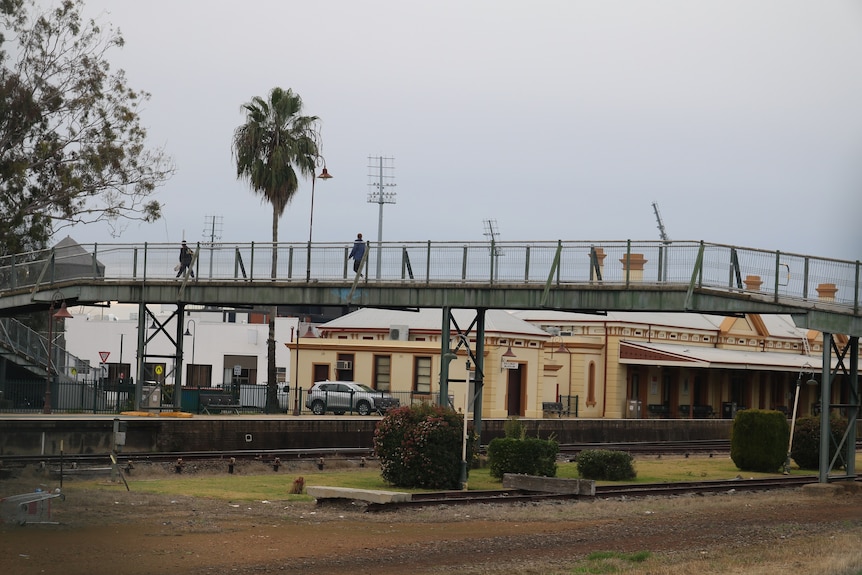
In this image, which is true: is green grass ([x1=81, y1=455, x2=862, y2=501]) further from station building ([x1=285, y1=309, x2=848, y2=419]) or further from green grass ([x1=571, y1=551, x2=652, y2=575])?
station building ([x1=285, y1=309, x2=848, y2=419])

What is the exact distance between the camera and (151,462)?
2872 cm

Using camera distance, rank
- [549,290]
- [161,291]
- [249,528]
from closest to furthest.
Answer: [249,528] → [549,290] → [161,291]

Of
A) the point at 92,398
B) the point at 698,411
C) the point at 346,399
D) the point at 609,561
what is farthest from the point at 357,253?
the point at 698,411

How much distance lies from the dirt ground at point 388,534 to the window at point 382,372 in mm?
28337

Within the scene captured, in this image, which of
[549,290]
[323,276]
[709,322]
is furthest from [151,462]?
[709,322]

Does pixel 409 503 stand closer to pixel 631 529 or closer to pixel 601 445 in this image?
pixel 631 529

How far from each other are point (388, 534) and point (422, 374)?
108ft

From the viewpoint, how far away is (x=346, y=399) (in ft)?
158

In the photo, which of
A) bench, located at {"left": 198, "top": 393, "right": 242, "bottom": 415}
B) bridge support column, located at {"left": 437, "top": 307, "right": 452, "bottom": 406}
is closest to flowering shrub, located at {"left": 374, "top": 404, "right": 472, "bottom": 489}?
bridge support column, located at {"left": 437, "top": 307, "right": 452, "bottom": 406}

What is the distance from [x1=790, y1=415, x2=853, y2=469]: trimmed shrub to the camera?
33.2m

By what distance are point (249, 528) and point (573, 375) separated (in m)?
38.6

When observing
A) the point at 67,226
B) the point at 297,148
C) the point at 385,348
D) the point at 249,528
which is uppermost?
the point at 297,148

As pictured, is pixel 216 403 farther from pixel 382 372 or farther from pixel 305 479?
pixel 305 479

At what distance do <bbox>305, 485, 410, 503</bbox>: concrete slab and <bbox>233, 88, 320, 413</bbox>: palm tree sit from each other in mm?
34424
